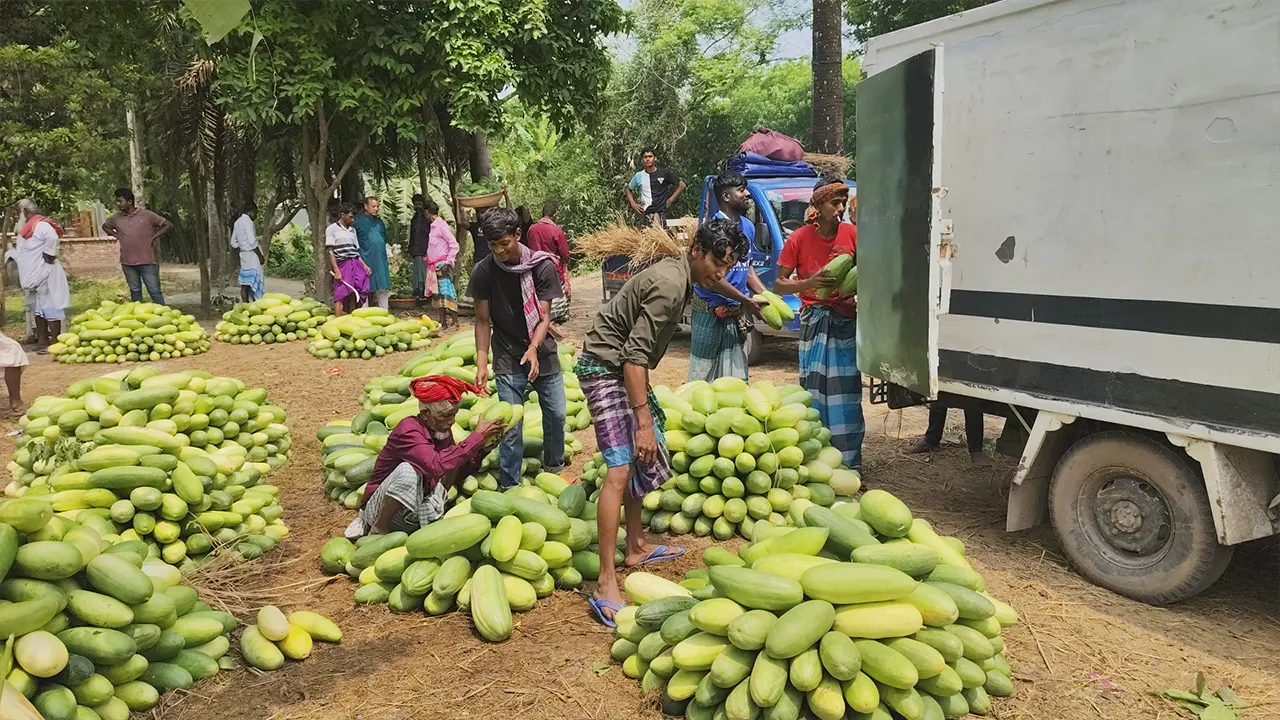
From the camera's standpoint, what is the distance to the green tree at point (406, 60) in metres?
11.9

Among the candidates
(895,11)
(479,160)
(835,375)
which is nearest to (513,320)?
(835,375)

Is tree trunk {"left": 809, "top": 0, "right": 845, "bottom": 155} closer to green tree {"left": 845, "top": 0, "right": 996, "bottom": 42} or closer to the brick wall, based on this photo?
green tree {"left": 845, "top": 0, "right": 996, "bottom": 42}

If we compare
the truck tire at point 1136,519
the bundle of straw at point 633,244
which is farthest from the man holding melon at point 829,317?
the bundle of straw at point 633,244

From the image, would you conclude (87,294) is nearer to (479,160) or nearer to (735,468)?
(479,160)

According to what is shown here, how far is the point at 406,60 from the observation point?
41.3 ft

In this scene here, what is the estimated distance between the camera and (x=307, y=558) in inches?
196


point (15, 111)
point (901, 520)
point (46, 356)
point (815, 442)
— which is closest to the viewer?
point (901, 520)

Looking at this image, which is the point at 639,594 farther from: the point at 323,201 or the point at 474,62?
the point at 323,201

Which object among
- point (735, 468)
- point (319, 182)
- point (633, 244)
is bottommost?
point (735, 468)

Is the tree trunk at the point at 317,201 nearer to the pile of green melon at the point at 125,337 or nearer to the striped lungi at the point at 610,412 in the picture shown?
the pile of green melon at the point at 125,337

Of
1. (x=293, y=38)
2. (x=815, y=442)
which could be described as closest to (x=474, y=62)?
(x=293, y=38)

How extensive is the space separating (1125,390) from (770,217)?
6419mm

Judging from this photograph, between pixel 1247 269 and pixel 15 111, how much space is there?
16213 millimetres

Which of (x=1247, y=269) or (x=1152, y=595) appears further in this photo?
(x=1152, y=595)
